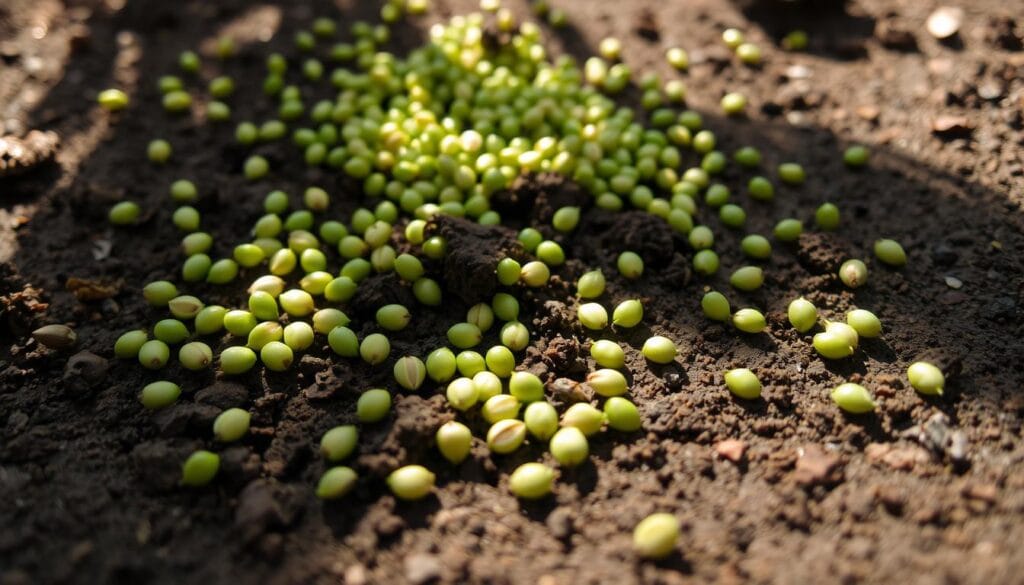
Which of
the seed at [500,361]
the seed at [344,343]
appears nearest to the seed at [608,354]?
the seed at [500,361]

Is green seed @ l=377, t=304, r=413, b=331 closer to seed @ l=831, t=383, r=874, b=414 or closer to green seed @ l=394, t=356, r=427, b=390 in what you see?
green seed @ l=394, t=356, r=427, b=390

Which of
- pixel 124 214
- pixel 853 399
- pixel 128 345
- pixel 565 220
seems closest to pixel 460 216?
pixel 565 220

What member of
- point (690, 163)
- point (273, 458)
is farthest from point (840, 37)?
point (273, 458)

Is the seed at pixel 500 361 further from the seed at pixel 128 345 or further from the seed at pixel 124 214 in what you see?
the seed at pixel 124 214

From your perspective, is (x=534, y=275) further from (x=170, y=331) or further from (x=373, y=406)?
(x=170, y=331)

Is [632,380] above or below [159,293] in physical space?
below
